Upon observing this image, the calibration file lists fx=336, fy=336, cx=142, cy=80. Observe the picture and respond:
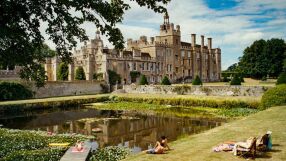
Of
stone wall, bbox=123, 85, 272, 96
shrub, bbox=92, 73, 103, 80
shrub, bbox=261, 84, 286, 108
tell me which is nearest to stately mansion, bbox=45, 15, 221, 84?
shrub, bbox=92, 73, 103, 80

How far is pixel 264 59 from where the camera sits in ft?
187

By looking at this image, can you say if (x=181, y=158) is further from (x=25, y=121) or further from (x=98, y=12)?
(x=25, y=121)

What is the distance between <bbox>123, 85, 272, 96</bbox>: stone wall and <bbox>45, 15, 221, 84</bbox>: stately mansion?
7530 mm

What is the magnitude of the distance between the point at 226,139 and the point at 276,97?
39.6 feet

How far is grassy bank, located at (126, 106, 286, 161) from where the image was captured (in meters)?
9.91

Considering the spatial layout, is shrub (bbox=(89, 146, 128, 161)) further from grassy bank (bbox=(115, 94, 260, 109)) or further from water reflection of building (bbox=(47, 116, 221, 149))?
grassy bank (bbox=(115, 94, 260, 109))

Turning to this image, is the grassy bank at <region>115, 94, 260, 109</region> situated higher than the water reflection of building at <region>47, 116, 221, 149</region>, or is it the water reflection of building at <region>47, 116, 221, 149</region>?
the grassy bank at <region>115, 94, 260, 109</region>

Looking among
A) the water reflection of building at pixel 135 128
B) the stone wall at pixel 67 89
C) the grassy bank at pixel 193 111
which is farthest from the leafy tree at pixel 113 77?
the water reflection of building at pixel 135 128

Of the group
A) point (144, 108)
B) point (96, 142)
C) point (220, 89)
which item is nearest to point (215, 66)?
point (220, 89)

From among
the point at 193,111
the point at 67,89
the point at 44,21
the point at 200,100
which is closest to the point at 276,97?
the point at 193,111

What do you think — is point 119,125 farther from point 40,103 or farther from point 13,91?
point 13,91

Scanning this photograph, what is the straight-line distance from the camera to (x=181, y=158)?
9.95 metres

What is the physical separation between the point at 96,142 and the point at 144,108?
1414 cm

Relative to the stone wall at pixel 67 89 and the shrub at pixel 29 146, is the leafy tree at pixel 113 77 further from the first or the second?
the shrub at pixel 29 146
